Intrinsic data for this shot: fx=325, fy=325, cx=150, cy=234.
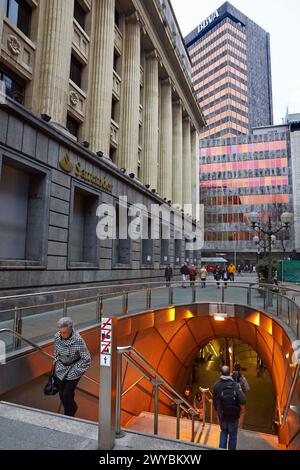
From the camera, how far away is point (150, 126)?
973 inches

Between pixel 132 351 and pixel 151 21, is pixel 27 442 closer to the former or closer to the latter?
pixel 132 351

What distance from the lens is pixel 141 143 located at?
24.7 metres

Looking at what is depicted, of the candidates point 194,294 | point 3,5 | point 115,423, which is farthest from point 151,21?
point 115,423

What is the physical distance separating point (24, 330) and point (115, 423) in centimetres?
324

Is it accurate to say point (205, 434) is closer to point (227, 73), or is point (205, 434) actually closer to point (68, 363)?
point (68, 363)

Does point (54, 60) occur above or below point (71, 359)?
above

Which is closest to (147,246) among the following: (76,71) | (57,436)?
(76,71)

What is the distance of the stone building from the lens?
36.8ft

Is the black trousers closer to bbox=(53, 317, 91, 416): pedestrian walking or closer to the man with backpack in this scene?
bbox=(53, 317, 91, 416): pedestrian walking

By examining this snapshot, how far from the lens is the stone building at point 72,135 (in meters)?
11.2

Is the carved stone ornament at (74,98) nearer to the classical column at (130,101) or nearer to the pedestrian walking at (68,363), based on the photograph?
the classical column at (130,101)

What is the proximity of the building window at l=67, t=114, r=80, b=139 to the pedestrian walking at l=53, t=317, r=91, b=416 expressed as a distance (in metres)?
12.9

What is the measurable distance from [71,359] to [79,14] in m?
18.0

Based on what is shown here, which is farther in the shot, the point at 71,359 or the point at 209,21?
the point at 209,21
